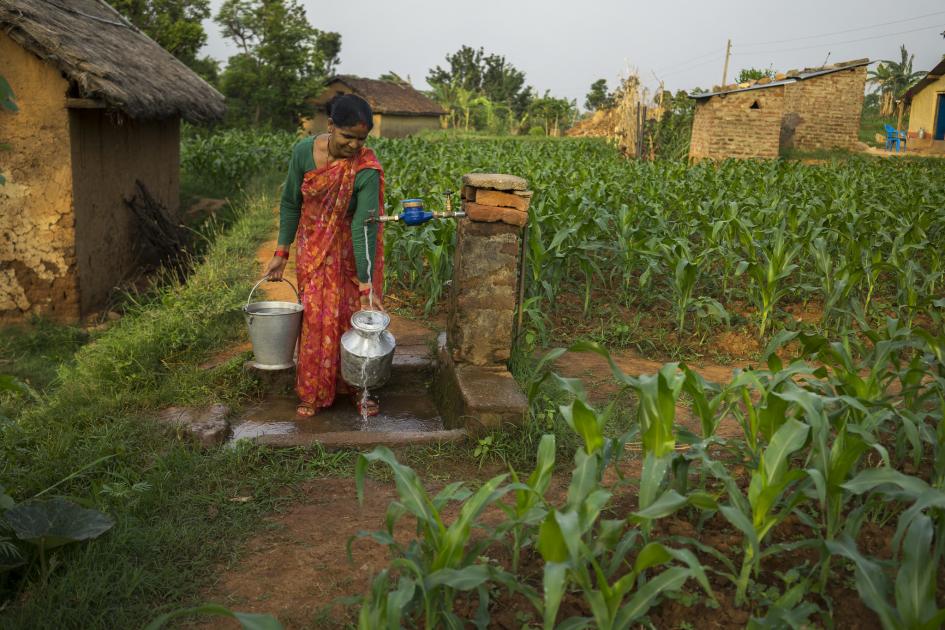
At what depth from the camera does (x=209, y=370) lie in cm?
451

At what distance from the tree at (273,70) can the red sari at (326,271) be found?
80.8 ft

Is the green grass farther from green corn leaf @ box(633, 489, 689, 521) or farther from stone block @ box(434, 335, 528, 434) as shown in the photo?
green corn leaf @ box(633, 489, 689, 521)

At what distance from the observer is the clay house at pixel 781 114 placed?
16672 millimetres

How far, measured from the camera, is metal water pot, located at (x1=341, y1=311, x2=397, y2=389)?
13.2 feet

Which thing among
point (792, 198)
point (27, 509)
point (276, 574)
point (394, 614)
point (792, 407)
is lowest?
point (276, 574)

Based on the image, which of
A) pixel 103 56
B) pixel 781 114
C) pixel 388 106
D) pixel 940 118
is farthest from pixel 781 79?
pixel 388 106

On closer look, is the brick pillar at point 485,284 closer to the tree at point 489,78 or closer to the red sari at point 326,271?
the red sari at point 326,271

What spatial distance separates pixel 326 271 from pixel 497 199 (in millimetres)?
1038

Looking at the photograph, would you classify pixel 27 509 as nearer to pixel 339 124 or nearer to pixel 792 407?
pixel 339 124

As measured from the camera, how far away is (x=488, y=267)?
412 centimetres

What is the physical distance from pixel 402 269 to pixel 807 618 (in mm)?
4871

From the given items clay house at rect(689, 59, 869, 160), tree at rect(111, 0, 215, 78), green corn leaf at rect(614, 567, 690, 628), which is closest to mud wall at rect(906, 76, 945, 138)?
clay house at rect(689, 59, 869, 160)

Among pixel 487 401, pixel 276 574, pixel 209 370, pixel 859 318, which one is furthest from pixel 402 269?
pixel 276 574

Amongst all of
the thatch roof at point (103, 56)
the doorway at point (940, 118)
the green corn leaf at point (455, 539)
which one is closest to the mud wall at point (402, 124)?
the doorway at point (940, 118)
